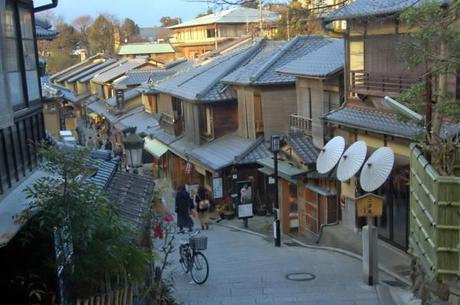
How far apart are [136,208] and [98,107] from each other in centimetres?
4790

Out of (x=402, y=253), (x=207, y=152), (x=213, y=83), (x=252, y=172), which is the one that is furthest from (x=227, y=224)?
(x=402, y=253)

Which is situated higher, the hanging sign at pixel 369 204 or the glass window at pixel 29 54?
the glass window at pixel 29 54

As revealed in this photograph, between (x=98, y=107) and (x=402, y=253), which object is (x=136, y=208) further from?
(x=98, y=107)

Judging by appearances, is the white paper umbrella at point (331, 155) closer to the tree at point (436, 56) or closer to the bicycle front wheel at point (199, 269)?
the bicycle front wheel at point (199, 269)

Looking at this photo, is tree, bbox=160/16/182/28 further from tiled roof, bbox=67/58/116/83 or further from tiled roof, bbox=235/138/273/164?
tiled roof, bbox=235/138/273/164

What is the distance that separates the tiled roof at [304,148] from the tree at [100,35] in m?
87.4

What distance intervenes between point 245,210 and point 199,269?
944 cm

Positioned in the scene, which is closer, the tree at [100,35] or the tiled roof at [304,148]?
the tiled roof at [304,148]

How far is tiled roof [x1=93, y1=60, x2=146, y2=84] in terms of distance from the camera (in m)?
57.2

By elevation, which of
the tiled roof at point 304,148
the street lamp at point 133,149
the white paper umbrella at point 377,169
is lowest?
the tiled roof at point 304,148

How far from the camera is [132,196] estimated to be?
1238 cm

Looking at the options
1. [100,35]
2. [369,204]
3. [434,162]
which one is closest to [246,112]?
[369,204]

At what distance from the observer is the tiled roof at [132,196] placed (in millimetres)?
10477

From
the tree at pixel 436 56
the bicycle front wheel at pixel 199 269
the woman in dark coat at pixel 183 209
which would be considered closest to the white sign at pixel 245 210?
the woman in dark coat at pixel 183 209
